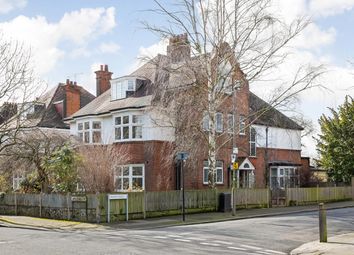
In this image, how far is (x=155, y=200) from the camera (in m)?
26.1

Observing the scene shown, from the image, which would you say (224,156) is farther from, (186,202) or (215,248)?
(215,248)

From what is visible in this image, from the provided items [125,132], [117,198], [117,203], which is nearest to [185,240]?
[117,198]

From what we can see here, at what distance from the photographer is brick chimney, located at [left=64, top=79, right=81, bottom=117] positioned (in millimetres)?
49219

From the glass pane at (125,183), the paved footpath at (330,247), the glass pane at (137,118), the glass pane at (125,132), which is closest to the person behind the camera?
the paved footpath at (330,247)

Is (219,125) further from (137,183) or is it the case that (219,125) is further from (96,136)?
(96,136)

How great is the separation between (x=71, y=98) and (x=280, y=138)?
19.9m

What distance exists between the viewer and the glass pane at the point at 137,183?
34.7 m

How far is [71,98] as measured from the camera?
49750 millimetres

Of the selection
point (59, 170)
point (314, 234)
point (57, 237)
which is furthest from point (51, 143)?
point (314, 234)

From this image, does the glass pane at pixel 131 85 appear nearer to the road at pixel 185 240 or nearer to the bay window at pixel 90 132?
the bay window at pixel 90 132

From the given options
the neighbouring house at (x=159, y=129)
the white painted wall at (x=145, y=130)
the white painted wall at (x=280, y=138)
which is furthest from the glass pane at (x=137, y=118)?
the white painted wall at (x=280, y=138)

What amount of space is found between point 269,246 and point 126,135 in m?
21.5

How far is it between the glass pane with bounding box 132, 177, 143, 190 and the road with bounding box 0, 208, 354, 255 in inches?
531

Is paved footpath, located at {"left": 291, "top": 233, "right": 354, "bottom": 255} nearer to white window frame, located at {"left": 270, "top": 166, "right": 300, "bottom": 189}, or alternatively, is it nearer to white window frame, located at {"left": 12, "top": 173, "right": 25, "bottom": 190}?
white window frame, located at {"left": 12, "top": 173, "right": 25, "bottom": 190}
